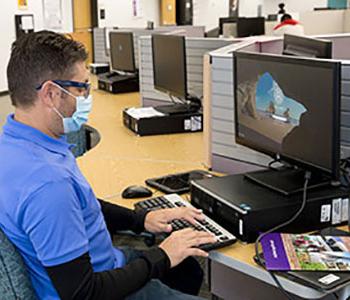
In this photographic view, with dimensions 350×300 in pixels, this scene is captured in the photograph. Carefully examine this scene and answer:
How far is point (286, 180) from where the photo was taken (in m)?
1.72

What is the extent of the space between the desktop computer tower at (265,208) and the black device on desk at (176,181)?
303 millimetres

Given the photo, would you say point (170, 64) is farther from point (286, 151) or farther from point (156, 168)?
point (286, 151)

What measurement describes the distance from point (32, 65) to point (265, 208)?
0.73 meters

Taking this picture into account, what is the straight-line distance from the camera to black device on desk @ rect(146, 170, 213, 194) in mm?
2035

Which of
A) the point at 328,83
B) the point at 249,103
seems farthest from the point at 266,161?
the point at 328,83

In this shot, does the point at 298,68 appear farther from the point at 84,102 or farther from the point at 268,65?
the point at 84,102

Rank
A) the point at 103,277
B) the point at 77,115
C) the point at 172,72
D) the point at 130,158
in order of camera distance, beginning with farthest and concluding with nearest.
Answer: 1. the point at 172,72
2. the point at 130,158
3. the point at 77,115
4. the point at 103,277

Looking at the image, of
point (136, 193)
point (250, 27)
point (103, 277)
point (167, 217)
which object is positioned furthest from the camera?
point (250, 27)

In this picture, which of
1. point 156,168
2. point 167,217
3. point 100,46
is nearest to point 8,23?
point 100,46

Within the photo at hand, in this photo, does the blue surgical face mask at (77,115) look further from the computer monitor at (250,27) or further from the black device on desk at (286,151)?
the computer monitor at (250,27)

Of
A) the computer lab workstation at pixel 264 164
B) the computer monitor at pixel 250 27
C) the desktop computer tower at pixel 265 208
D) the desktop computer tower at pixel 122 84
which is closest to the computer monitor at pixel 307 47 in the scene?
the computer lab workstation at pixel 264 164

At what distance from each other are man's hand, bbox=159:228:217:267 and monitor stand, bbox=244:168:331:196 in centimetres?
28

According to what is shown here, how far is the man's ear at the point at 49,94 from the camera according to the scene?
4.39 ft

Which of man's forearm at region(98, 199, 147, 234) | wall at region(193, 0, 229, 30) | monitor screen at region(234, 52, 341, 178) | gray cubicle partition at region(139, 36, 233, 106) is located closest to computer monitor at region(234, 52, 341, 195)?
monitor screen at region(234, 52, 341, 178)
